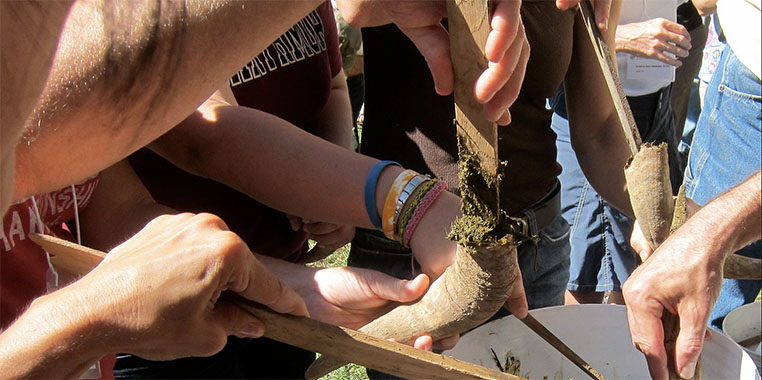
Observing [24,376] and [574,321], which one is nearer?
[24,376]

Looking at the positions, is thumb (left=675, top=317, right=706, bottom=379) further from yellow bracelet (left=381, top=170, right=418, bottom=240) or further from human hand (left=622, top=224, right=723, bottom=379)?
yellow bracelet (left=381, top=170, right=418, bottom=240)

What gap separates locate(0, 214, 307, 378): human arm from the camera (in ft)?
2.15

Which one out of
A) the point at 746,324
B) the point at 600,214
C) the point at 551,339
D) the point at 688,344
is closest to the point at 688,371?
the point at 688,344

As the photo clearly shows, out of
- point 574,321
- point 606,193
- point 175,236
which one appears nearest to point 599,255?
point 606,193

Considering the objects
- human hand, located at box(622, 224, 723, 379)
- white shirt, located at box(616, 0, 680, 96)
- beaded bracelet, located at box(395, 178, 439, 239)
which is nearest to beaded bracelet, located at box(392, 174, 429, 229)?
beaded bracelet, located at box(395, 178, 439, 239)

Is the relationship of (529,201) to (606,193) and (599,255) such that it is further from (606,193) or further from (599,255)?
(599,255)

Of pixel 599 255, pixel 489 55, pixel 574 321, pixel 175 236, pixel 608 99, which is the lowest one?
pixel 599 255

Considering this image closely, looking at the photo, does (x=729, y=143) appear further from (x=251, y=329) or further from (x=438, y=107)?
(x=251, y=329)

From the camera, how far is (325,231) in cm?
113

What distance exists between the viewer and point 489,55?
714 millimetres

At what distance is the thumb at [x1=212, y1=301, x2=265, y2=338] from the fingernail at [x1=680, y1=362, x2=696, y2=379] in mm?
610

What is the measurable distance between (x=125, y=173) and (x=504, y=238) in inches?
24.3

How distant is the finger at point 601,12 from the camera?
115 centimetres

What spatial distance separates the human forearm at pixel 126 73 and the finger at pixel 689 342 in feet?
2.30
